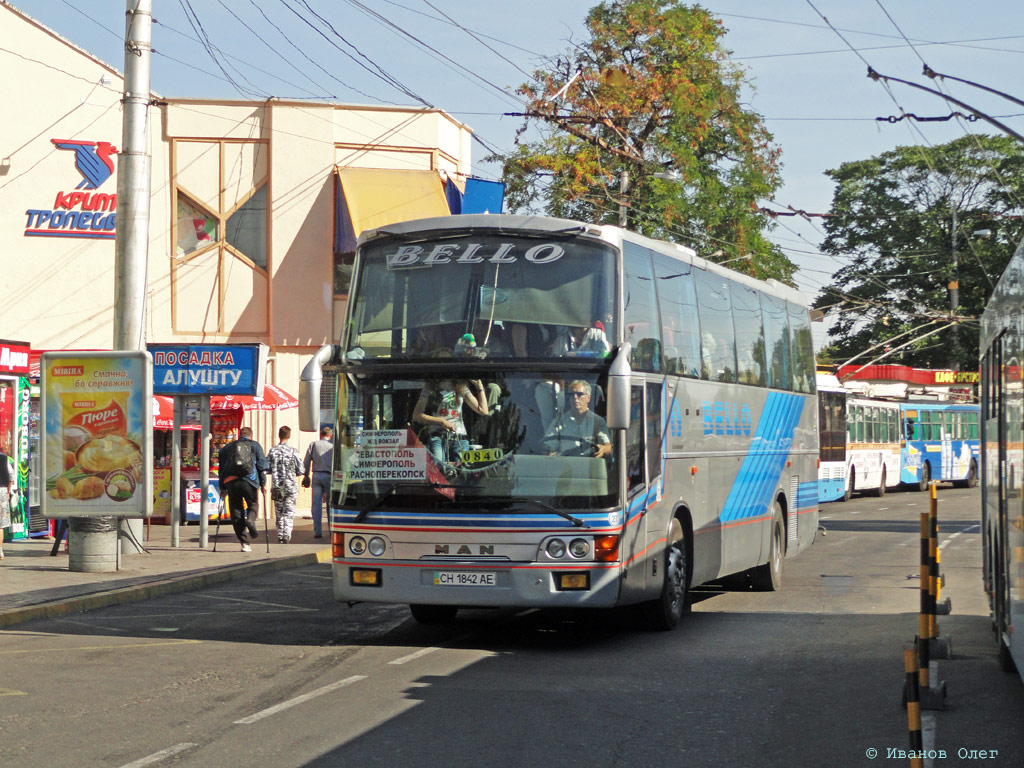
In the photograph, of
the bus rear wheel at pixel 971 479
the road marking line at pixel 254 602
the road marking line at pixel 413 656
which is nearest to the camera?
the road marking line at pixel 413 656

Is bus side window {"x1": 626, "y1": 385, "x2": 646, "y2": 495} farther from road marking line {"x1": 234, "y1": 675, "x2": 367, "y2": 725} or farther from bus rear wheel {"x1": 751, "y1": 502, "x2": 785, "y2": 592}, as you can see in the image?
bus rear wheel {"x1": 751, "y1": 502, "x2": 785, "y2": 592}

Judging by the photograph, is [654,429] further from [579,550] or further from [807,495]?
[807,495]

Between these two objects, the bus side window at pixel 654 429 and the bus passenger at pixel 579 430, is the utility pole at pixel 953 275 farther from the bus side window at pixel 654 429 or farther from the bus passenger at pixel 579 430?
the bus passenger at pixel 579 430

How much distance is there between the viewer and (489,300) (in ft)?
37.0

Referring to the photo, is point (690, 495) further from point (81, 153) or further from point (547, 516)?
point (81, 153)

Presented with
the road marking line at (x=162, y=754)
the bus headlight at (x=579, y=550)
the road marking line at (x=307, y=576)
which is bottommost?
the road marking line at (x=307, y=576)

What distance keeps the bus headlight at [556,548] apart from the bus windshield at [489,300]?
4.76 feet

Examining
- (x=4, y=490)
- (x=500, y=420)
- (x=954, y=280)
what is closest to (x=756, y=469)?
(x=500, y=420)

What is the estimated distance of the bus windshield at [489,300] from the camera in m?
11.1

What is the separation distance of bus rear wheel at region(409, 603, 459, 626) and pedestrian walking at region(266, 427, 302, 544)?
819cm

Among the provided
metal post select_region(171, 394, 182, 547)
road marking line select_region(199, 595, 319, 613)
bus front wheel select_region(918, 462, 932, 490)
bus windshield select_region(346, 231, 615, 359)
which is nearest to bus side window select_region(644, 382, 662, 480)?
bus windshield select_region(346, 231, 615, 359)

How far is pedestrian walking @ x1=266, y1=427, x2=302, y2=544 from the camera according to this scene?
20.8m

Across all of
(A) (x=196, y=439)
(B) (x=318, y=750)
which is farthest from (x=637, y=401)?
(A) (x=196, y=439)

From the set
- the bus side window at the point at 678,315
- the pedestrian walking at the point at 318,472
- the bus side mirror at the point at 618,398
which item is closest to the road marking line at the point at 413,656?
the bus side mirror at the point at 618,398
